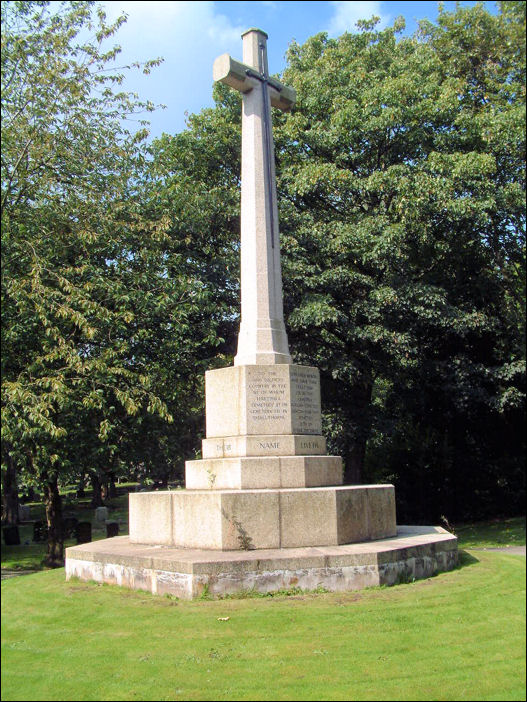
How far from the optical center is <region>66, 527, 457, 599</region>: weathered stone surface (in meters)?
7.37

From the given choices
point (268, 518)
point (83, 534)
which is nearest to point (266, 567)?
point (268, 518)

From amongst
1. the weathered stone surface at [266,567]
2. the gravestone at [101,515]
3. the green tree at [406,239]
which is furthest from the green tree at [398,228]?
the gravestone at [101,515]

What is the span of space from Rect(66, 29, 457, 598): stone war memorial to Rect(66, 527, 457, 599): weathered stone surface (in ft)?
0.04

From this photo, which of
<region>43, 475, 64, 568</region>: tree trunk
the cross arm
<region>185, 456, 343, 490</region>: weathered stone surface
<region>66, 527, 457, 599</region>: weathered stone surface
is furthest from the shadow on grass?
<region>43, 475, 64, 568</region>: tree trunk

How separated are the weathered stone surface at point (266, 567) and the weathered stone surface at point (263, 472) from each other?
3.78 ft

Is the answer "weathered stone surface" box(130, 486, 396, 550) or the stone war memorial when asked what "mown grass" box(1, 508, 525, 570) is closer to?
the stone war memorial

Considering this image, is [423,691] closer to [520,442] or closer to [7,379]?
[520,442]

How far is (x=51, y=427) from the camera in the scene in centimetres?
1147

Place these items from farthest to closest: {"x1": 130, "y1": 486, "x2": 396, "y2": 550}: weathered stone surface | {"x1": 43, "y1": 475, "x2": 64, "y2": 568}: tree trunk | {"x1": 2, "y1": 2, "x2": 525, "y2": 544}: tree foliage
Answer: {"x1": 43, "y1": 475, "x2": 64, "y2": 568}: tree trunk < {"x1": 2, "y1": 2, "x2": 525, "y2": 544}: tree foliage < {"x1": 130, "y1": 486, "x2": 396, "y2": 550}: weathered stone surface

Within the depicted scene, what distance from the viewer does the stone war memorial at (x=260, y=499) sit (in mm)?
7590

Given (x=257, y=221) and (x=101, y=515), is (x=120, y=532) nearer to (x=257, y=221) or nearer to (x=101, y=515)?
(x=101, y=515)

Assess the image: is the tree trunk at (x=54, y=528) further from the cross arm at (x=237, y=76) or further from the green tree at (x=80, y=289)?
the cross arm at (x=237, y=76)

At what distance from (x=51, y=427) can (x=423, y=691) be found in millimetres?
8707

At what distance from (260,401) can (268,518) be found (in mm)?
2090
